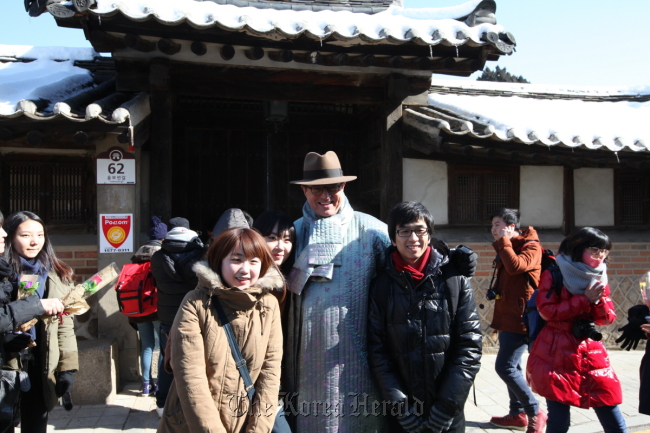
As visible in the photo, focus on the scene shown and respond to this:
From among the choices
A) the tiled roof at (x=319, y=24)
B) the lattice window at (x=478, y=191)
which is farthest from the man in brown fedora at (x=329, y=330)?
the lattice window at (x=478, y=191)

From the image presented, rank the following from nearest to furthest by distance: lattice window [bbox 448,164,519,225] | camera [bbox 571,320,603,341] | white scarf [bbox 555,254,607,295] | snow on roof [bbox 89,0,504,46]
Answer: camera [bbox 571,320,603,341], white scarf [bbox 555,254,607,295], snow on roof [bbox 89,0,504,46], lattice window [bbox 448,164,519,225]

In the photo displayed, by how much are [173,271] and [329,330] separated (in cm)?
180

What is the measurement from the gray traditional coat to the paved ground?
2.01 meters

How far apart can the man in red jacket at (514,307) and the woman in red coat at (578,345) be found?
2.66 ft

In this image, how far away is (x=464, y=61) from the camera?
572cm

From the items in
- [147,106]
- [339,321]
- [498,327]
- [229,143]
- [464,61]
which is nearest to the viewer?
Result: [339,321]

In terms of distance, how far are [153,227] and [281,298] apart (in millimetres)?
2409

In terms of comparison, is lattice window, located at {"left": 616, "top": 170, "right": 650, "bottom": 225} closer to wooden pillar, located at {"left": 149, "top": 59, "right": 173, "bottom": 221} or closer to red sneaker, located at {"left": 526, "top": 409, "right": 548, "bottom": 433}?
red sneaker, located at {"left": 526, "top": 409, "right": 548, "bottom": 433}

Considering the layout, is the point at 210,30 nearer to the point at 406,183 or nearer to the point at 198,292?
the point at 406,183

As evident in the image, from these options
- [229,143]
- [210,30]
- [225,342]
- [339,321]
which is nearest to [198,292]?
[225,342]

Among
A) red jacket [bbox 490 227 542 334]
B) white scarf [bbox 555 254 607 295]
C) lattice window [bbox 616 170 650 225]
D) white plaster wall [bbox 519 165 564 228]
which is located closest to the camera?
white scarf [bbox 555 254 607 295]

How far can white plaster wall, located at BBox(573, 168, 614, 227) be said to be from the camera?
6.73 m

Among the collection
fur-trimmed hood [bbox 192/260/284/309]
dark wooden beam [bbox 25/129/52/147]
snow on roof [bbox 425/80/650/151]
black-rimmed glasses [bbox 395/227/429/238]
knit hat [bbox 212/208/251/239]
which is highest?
snow on roof [bbox 425/80/650/151]

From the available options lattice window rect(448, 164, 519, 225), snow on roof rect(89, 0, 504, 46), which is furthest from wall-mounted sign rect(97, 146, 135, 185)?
lattice window rect(448, 164, 519, 225)
